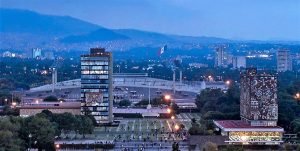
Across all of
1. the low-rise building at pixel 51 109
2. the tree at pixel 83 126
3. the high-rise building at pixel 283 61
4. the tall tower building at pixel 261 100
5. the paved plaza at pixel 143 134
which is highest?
the high-rise building at pixel 283 61

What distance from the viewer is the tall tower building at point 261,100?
31.7m

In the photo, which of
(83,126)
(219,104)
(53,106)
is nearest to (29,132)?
(83,126)

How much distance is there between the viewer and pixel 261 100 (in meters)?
31.8

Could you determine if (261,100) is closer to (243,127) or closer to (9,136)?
(243,127)

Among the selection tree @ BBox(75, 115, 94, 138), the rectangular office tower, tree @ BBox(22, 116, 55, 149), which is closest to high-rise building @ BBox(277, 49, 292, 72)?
the rectangular office tower

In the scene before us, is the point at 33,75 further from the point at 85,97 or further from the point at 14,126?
the point at 14,126

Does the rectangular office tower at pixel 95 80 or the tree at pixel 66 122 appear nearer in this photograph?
the tree at pixel 66 122

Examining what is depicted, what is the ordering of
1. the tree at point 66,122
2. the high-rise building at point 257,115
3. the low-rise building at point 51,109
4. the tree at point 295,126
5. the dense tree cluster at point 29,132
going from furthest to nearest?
the low-rise building at point 51,109
the tree at point 66,122
the tree at point 295,126
the high-rise building at point 257,115
the dense tree cluster at point 29,132

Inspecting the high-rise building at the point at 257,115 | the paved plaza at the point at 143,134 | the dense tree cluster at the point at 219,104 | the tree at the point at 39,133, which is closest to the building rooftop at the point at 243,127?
the high-rise building at the point at 257,115

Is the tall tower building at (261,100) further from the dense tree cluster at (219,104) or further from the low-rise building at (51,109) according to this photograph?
the low-rise building at (51,109)

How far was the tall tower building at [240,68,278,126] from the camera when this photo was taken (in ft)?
104

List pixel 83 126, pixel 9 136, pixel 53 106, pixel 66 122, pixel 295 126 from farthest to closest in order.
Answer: pixel 53 106
pixel 83 126
pixel 295 126
pixel 66 122
pixel 9 136

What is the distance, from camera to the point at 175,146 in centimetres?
2525

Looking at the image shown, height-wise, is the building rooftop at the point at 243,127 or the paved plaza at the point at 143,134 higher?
the building rooftop at the point at 243,127
